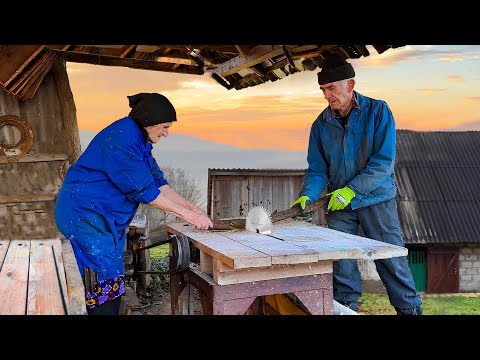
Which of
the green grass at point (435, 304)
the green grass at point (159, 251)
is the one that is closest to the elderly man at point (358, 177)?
the green grass at point (435, 304)

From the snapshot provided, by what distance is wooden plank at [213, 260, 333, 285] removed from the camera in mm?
2607

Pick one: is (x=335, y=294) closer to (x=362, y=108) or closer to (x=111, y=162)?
(x=362, y=108)

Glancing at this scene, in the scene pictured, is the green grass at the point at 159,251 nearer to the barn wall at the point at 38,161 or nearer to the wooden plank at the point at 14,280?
the barn wall at the point at 38,161

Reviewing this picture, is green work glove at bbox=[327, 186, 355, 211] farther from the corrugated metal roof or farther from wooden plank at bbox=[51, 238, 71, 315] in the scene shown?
the corrugated metal roof

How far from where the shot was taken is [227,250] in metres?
2.55

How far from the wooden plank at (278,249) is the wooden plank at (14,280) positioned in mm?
1056

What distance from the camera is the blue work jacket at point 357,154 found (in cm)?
352

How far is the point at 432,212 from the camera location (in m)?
11.6

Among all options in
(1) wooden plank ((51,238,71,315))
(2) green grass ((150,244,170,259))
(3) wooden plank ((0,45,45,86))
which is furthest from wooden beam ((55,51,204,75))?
(2) green grass ((150,244,170,259))

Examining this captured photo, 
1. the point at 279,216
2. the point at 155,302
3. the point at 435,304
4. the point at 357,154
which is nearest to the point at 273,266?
the point at 279,216

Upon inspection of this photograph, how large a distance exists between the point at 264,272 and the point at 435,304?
30.8 feet

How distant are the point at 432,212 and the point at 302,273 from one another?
31.6ft

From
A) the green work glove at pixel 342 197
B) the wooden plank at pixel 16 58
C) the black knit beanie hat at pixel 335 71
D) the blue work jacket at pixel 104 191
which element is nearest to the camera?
the blue work jacket at pixel 104 191

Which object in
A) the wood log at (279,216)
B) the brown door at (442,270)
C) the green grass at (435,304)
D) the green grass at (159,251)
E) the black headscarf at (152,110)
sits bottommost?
the green grass at (435,304)
